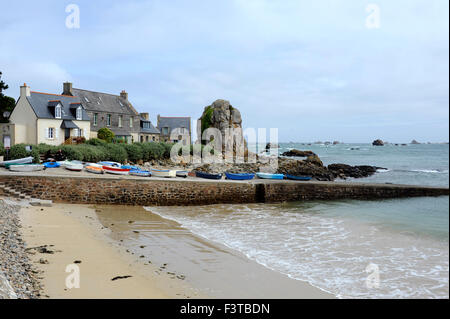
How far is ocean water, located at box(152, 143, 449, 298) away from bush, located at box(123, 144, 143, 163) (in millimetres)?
16274

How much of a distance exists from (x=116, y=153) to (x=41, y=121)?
8502mm

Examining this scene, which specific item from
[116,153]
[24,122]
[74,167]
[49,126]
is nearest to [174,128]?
[49,126]

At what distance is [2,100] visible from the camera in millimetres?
37750

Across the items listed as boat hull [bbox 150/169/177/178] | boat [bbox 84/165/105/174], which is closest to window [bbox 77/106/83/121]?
boat [bbox 84/165/105/174]

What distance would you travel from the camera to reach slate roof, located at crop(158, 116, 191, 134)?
5684cm

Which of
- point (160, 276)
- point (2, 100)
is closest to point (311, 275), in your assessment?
point (160, 276)

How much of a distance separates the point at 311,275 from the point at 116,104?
4163cm

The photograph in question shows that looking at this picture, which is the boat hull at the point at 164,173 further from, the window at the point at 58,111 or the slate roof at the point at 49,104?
the window at the point at 58,111

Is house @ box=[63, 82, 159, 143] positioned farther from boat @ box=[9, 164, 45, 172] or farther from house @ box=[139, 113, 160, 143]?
boat @ box=[9, 164, 45, 172]

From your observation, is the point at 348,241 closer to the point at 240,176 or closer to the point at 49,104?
the point at 240,176

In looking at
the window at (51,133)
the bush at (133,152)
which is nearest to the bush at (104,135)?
the bush at (133,152)

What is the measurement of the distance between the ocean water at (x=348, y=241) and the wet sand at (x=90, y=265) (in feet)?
11.6

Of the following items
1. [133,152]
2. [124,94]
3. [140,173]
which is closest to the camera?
[140,173]

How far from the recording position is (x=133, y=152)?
35.0m
